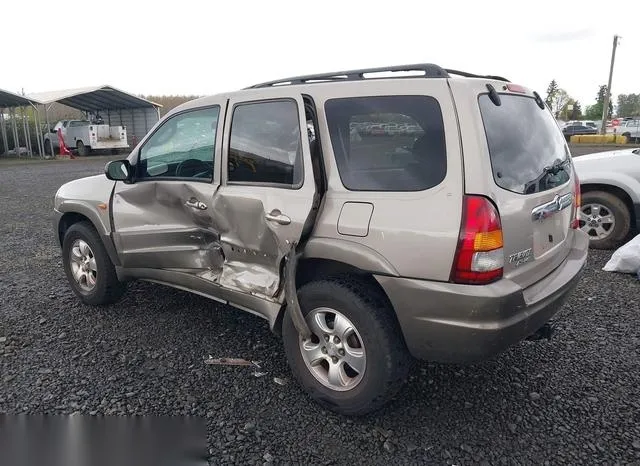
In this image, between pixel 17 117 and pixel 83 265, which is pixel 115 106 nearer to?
pixel 17 117

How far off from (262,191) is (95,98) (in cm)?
2839

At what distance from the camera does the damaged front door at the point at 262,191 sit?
2904 millimetres

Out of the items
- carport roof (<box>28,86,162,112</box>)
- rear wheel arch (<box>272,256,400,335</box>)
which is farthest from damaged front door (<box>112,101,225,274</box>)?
carport roof (<box>28,86,162,112</box>)

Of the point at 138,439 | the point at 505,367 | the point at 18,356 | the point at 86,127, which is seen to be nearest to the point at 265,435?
the point at 138,439

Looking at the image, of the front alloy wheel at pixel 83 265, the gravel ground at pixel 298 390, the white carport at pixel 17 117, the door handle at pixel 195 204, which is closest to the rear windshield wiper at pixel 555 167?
the gravel ground at pixel 298 390

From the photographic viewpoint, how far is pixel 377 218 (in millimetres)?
2545

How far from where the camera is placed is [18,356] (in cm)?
352

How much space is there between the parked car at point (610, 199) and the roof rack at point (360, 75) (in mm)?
3726

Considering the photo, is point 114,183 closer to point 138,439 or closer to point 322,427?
point 138,439

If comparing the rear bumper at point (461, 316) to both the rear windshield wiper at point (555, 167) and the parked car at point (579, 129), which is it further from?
the parked car at point (579, 129)

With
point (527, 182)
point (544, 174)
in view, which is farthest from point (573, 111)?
point (527, 182)

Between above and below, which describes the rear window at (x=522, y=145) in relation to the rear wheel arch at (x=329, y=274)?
A: above

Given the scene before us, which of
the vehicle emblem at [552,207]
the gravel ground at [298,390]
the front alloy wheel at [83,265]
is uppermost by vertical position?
the vehicle emblem at [552,207]

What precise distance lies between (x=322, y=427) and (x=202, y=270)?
1455mm
